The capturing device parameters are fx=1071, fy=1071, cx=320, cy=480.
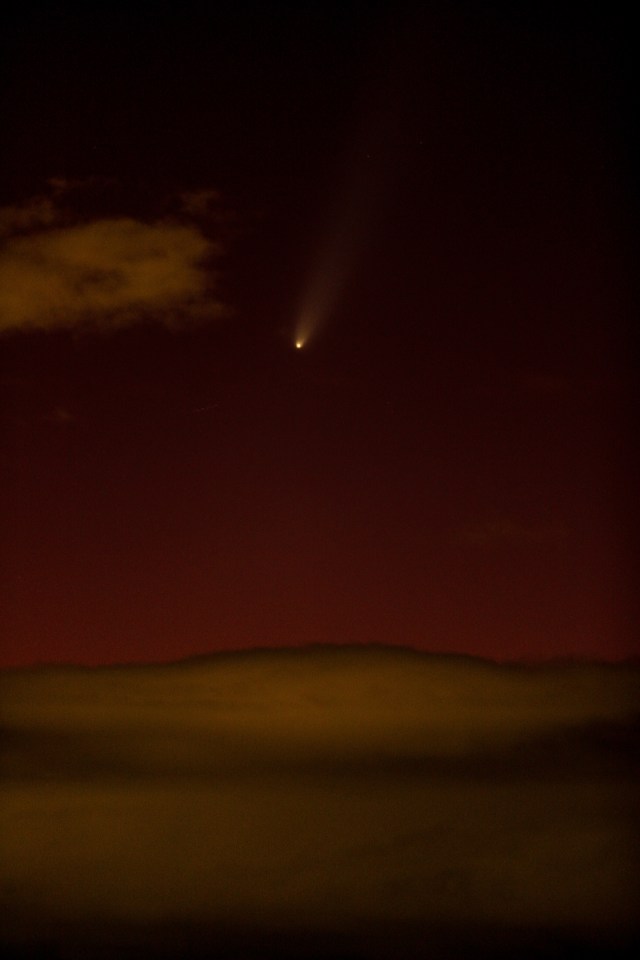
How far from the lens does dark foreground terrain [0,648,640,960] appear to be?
450 cm

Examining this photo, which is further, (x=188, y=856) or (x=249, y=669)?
(x=249, y=669)

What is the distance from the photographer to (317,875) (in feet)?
16.8

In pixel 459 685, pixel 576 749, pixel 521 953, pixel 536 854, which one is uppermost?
pixel 459 685

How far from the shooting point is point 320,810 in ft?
20.3

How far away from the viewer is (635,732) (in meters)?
7.34

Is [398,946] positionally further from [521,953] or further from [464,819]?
[464,819]

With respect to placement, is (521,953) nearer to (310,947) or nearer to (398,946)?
(398,946)

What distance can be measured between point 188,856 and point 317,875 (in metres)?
0.72

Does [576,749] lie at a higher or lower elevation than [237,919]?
higher

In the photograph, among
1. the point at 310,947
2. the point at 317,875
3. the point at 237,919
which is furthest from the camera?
the point at 317,875

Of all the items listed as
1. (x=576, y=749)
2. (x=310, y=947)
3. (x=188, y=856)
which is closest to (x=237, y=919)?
(x=310, y=947)

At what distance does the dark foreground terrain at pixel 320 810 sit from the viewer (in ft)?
14.8

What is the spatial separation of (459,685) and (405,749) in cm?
60

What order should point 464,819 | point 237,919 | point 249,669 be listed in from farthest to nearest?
point 249,669
point 464,819
point 237,919
